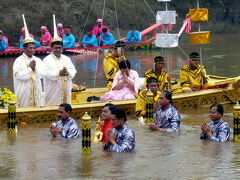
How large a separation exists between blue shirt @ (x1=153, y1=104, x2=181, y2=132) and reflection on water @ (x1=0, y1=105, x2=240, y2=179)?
0.54 feet

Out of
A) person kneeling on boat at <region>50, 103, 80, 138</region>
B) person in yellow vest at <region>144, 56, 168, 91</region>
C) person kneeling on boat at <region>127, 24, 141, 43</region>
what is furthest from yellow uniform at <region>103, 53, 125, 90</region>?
person kneeling on boat at <region>127, 24, 141, 43</region>

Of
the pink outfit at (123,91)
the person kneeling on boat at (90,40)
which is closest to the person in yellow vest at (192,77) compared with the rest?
the pink outfit at (123,91)

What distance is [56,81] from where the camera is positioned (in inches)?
488

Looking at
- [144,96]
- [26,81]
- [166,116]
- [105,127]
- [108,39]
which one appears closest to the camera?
[105,127]

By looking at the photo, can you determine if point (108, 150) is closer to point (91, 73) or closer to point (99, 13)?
point (91, 73)

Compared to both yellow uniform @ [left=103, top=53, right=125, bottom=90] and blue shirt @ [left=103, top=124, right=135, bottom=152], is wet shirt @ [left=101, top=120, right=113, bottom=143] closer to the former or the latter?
blue shirt @ [left=103, top=124, right=135, bottom=152]

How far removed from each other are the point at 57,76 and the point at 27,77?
1.99ft

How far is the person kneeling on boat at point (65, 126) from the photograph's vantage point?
1019cm

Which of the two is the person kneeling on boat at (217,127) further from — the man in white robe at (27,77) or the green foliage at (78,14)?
the green foliage at (78,14)

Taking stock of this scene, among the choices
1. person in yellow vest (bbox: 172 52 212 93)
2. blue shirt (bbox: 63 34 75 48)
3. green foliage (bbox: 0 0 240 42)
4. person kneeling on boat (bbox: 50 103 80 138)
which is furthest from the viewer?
green foliage (bbox: 0 0 240 42)

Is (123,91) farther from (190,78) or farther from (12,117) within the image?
(12,117)

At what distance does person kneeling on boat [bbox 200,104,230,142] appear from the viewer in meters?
9.75

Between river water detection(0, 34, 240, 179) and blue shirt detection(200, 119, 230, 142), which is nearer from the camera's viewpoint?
river water detection(0, 34, 240, 179)

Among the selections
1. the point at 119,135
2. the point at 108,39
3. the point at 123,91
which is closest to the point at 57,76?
the point at 123,91
